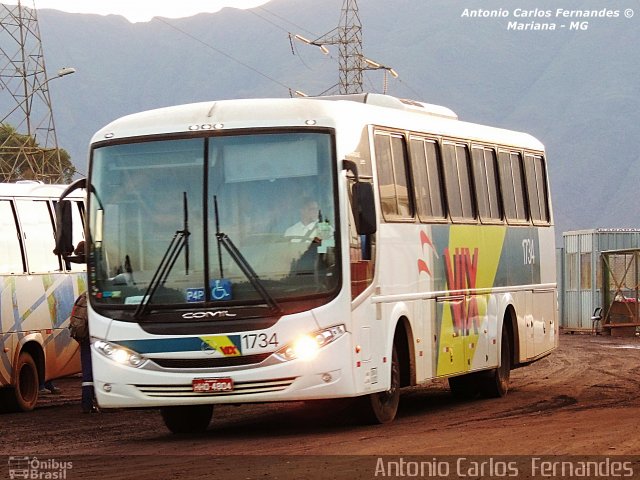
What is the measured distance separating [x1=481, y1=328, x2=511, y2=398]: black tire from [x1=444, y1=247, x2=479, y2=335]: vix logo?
1414 millimetres

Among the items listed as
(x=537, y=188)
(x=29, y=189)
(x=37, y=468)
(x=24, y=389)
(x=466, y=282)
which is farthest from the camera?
(x=537, y=188)

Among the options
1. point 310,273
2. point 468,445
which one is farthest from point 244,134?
point 468,445

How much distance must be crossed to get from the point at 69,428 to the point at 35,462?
4.84m

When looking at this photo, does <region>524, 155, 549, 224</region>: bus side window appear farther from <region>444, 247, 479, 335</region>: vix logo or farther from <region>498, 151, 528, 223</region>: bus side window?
<region>444, 247, 479, 335</region>: vix logo

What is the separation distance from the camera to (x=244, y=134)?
50.1 feet

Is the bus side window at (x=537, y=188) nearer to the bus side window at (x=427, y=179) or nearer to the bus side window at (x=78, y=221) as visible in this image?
the bus side window at (x=427, y=179)

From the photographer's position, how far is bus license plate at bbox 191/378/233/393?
14719 millimetres

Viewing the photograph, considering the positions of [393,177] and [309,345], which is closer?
[309,345]

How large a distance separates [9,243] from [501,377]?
6.80 meters

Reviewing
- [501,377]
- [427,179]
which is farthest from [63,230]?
[501,377]

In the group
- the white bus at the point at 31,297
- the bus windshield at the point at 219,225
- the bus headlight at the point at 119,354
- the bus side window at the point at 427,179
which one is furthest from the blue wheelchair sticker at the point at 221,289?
the white bus at the point at 31,297

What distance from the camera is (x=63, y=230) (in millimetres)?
15344

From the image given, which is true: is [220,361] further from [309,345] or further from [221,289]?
[309,345]

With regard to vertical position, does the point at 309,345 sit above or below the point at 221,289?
below
